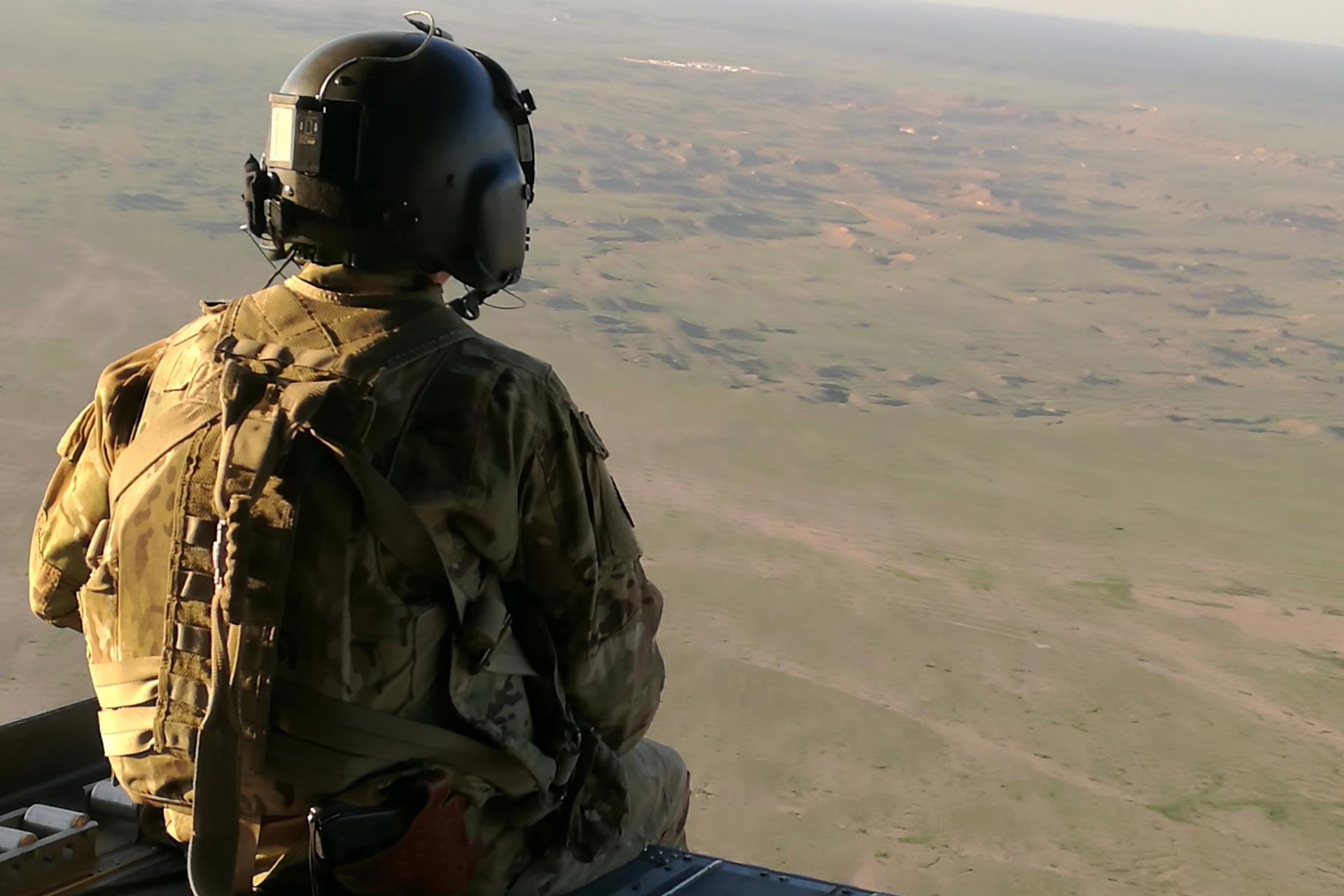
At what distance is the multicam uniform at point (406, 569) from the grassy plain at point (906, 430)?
406cm

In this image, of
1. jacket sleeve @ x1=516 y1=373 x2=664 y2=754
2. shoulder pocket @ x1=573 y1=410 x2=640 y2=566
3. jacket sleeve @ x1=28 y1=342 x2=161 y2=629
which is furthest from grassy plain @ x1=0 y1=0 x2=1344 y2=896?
jacket sleeve @ x1=28 y1=342 x2=161 y2=629

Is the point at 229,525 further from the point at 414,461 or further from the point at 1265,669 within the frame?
the point at 1265,669

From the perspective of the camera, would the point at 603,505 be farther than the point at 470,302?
No

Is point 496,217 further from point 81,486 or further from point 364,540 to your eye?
point 81,486

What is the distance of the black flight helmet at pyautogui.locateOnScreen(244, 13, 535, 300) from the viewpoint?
2246 millimetres

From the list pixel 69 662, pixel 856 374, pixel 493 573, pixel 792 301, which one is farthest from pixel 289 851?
pixel 792 301

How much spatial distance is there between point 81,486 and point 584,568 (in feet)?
2.68

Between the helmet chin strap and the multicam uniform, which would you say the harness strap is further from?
the helmet chin strap

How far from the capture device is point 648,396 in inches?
602

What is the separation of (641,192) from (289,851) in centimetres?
2781

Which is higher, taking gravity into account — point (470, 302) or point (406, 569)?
point (470, 302)

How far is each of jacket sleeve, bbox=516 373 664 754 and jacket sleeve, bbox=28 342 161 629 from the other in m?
0.65

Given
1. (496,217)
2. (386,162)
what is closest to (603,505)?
(496,217)

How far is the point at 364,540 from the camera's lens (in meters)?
2.06
